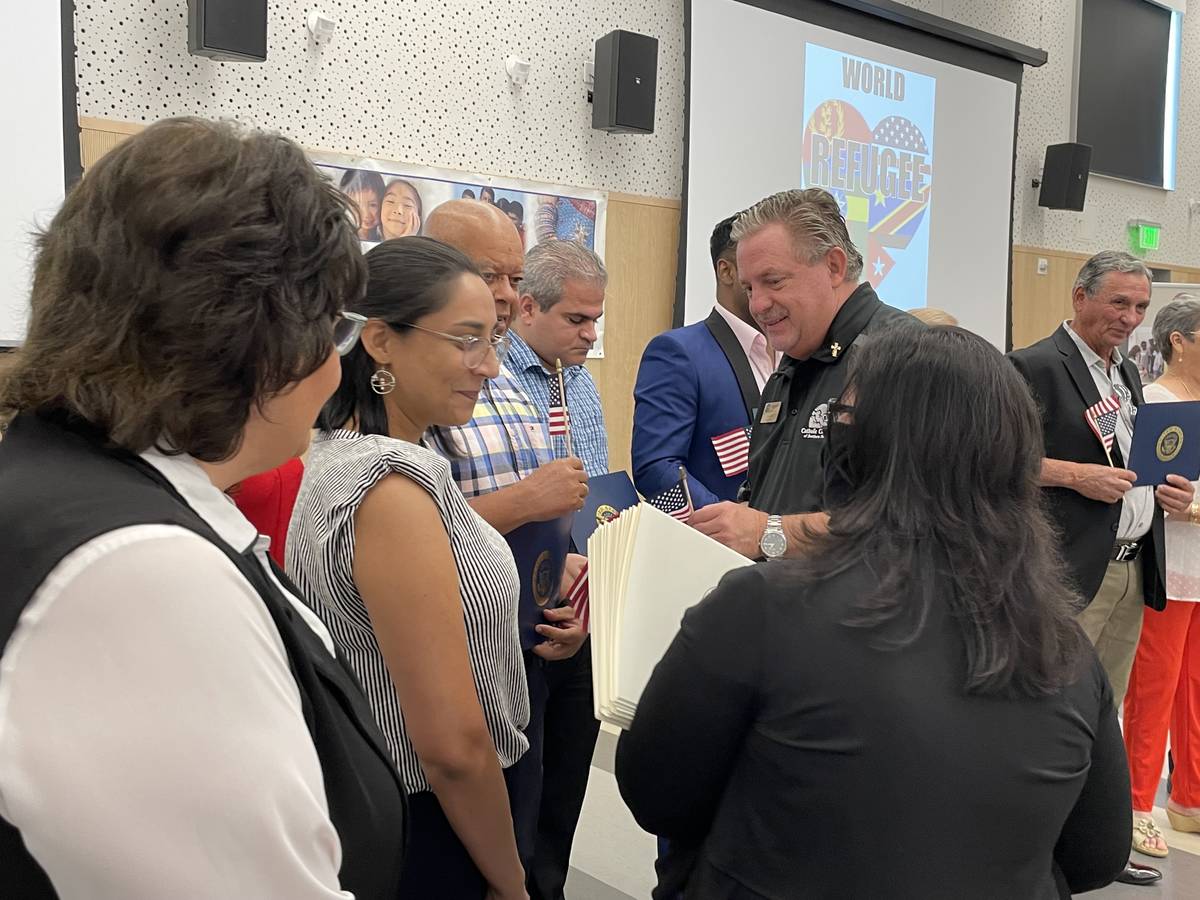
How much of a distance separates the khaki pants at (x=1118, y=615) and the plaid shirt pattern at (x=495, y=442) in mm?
2391

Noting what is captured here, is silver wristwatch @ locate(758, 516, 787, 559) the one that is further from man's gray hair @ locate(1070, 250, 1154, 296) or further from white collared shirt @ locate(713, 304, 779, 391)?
man's gray hair @ locate(1070, 250, 1154, 296)

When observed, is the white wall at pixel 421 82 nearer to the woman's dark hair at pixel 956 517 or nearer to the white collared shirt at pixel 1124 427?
the white collared shirt at pixel 1124 427

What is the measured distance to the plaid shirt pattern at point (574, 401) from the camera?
106 inches

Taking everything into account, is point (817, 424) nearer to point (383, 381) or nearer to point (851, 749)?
point (383, 381)

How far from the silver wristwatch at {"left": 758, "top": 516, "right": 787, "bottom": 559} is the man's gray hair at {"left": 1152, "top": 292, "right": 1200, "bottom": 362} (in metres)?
2.28

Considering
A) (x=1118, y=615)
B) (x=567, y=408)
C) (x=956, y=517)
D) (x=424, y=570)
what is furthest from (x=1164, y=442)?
(x=424, y=570)

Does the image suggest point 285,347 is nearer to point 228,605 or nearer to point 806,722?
point 228,605

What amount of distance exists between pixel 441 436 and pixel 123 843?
1.27 metres

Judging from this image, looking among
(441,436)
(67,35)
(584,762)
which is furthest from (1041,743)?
(67,35)

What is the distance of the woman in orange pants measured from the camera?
140 inches

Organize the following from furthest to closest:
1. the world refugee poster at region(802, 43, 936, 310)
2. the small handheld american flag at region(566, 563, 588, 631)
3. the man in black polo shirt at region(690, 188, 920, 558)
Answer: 1. the world refugee poster at region(802, 43, 936, 310)
2. the man in black polo shirt at region(690, 188, 920, 558)
3. the small handheld american flag at region(566, 563, 588, 631)

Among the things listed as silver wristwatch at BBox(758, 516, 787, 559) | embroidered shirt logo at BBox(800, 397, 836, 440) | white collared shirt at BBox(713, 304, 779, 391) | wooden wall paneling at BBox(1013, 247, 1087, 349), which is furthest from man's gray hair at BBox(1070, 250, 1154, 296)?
wooden wall paneling at BBox(1013, 247, 1087, 349)

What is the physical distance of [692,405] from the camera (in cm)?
306

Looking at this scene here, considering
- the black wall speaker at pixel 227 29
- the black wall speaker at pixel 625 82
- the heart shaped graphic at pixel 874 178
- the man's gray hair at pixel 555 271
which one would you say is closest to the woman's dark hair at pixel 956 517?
the man's gray hair at pixel 555 271
